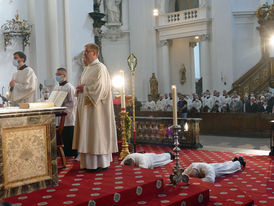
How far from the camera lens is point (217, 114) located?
13062 millimetres

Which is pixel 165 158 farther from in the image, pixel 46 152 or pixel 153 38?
pixel 153 38

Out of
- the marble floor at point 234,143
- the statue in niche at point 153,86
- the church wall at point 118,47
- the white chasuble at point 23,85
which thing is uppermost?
the church wall at point 118,47

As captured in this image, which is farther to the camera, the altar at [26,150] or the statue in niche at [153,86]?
the statue in niche at [153,86]

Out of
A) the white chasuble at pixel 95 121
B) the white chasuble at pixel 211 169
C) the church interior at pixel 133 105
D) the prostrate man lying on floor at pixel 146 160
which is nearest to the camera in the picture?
the church interior at pixel 133 105

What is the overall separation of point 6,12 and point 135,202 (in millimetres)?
10279

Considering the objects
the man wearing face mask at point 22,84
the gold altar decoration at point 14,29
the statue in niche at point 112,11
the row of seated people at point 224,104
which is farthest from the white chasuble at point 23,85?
the statue in niche at point 112,11

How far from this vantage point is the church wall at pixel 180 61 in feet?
77.7

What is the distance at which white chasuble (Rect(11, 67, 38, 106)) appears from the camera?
5.73 meters

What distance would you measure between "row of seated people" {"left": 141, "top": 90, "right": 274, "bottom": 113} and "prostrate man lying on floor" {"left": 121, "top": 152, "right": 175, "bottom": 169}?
21.7 feet

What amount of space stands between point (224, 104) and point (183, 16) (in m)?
8.80

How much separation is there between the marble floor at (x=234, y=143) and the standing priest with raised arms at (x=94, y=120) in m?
4.66

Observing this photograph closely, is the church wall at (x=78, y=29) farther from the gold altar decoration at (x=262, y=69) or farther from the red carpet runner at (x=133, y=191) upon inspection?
the gold altar decoration at (x=262, y=69)

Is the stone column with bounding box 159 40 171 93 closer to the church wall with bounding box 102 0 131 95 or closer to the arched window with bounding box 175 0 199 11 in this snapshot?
the church wall with bounding box 102 0 131 95

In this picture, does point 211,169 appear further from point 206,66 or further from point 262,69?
point 206,66
